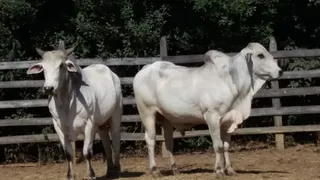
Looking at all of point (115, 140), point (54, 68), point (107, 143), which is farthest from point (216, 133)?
point (54, 68)

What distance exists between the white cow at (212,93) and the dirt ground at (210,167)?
50 centimetres

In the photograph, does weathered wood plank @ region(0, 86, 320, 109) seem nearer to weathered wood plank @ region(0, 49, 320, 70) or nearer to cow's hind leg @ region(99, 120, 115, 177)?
weathered wood plank @ region(0, 49, 320, 70)

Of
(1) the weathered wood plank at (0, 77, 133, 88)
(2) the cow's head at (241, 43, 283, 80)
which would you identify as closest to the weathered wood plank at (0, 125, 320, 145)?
(1) the weathered wood plank at (0, 77, 133, 88)

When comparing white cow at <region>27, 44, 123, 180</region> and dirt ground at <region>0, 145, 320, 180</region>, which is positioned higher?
white cow at <region>27, 44, 123, 180</region>

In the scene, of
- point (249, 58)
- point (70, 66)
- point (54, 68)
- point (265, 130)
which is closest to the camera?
point (54, 68)

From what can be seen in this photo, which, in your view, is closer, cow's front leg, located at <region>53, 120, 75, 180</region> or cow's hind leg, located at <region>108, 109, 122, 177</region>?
cow's front leg, located at <region>53, 120, 75, 180</region>

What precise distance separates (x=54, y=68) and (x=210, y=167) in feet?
11.8

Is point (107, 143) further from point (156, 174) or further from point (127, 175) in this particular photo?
point (156, 174)

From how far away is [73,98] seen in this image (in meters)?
9.47

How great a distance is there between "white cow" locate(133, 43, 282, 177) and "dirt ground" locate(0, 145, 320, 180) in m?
0.50

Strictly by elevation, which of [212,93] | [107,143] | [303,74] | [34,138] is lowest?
[34,138]

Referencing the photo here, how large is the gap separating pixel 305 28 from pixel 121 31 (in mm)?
3971

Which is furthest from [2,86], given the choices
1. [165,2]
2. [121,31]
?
[165,2]

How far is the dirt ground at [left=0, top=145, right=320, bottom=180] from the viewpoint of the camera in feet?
32.6
